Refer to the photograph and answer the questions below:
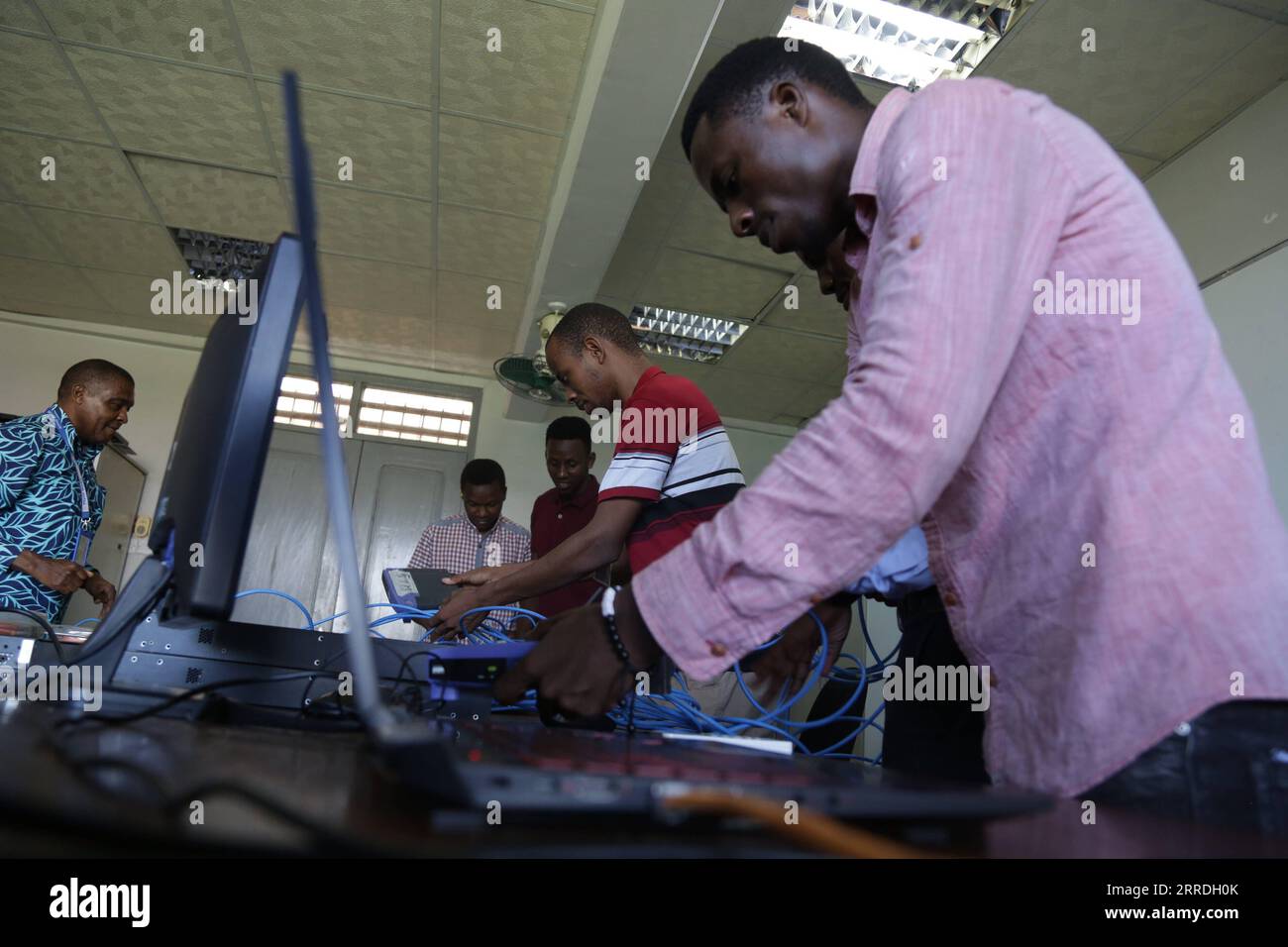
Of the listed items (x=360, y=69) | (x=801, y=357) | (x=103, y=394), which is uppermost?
(x=360, y=69)

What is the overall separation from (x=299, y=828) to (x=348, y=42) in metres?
3.00

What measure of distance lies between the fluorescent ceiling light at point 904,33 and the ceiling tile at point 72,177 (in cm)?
286

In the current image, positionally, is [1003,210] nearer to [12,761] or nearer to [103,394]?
[12,761]

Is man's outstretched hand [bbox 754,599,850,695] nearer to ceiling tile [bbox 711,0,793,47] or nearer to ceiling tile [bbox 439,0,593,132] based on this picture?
ceiling tile [bbox 711,0,793,47]

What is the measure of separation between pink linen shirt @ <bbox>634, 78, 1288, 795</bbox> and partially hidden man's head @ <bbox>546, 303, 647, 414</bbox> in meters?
1.40

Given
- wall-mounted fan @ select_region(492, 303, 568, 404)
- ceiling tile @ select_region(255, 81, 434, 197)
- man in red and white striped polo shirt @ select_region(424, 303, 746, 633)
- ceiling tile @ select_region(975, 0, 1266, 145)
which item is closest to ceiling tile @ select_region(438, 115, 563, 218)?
ceiling tile @ select_region(255, 81, 434, 197)

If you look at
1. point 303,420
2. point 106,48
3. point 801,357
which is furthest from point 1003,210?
point 303,420

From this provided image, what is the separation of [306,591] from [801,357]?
341 centimetres

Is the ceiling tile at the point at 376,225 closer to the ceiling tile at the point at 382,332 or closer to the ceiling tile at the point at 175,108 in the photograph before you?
the ceiling tile at the point at 175,108

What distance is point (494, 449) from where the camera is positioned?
18.3 feet

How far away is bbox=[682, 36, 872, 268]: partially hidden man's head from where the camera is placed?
0.88m

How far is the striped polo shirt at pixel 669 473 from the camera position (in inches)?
66.8

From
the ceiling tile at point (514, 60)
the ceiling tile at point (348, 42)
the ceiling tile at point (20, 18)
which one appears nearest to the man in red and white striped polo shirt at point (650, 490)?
the ceiling tile at point (514, 60)

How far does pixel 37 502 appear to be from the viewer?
2.47 meters
